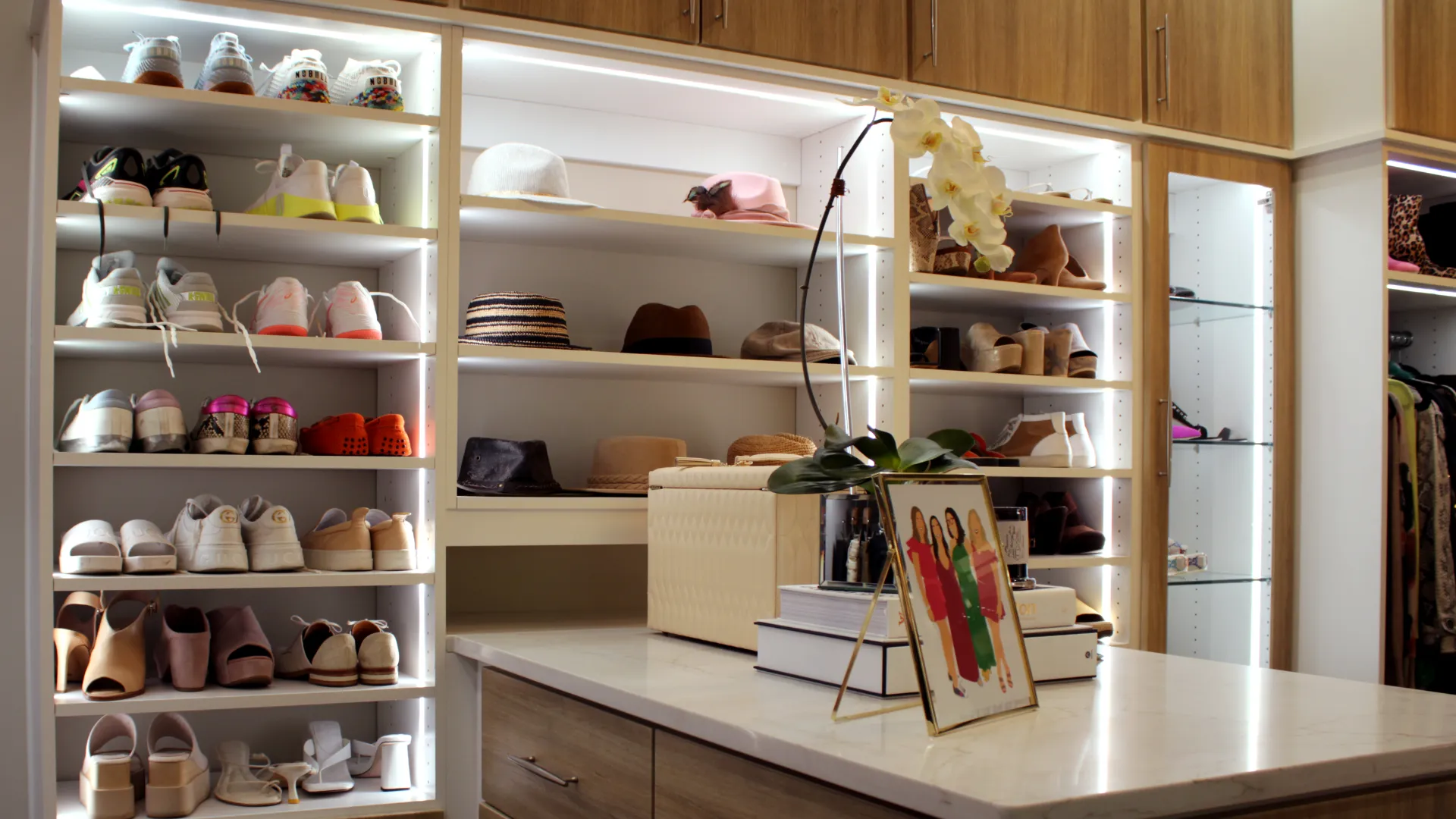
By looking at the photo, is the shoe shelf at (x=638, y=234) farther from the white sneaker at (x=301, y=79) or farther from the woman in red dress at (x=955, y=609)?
the woman in red dress at (x=955, y=609)

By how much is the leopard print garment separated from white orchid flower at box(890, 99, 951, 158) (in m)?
2.44

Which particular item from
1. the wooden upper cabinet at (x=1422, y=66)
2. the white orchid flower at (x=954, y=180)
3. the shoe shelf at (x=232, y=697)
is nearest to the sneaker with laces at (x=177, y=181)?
the shoe shelf at (x=232, y=697)

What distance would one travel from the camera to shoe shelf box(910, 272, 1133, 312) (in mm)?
2859

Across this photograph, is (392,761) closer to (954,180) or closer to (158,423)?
(158,423)

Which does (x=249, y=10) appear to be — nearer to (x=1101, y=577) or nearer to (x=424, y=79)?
(x=424, y=79)

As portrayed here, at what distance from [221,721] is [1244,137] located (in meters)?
2.86

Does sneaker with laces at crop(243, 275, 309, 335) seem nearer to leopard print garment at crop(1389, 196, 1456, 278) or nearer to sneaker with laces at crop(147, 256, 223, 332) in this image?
sneaker with laces at crop(147, 256, 223, 332)

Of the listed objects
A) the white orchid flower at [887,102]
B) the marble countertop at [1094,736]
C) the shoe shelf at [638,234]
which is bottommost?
the marble countertop at [1094,736]

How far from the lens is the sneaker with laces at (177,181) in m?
2.17

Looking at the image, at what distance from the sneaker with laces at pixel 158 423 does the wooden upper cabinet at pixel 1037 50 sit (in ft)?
5.71

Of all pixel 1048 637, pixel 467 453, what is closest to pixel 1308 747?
pixel 1048 637

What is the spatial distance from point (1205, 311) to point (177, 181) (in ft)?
8.11

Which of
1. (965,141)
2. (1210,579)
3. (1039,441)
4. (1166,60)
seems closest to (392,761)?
(965,141)

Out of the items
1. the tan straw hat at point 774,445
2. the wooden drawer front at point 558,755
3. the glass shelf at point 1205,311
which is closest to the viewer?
the wooden drawer front at point 558,755
